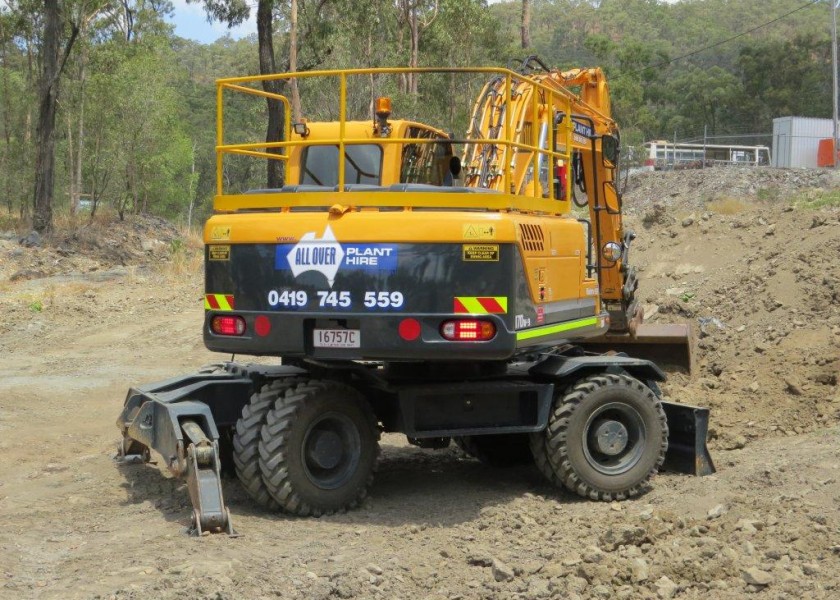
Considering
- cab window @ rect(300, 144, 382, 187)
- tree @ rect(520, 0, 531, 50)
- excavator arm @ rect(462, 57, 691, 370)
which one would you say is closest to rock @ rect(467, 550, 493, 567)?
excavator arm @ rect(462, 57, 691, 370)

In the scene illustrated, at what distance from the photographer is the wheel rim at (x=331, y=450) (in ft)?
24.6

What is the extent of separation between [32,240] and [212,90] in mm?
45141

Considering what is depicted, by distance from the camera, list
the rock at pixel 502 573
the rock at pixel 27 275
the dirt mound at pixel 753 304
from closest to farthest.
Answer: the rock at pixel 502 573, the dirt mound at pixel 753 304, the rock at pixel 27 275

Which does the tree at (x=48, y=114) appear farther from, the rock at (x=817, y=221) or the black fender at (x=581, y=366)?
the black fender at (x=581, y=366)

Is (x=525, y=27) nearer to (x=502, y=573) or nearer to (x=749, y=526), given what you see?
(x=749, y=526)

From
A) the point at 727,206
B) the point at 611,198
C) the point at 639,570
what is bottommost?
the point at 639,570

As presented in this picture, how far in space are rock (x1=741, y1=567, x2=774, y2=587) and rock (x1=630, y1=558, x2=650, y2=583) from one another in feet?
1.61

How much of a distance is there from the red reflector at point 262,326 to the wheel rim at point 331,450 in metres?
0.71

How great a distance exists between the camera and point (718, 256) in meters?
19.1

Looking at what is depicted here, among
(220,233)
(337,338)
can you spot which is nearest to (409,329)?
(337,338)

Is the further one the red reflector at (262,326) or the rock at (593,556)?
the red reflector at (262,326)

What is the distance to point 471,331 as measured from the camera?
696 cm

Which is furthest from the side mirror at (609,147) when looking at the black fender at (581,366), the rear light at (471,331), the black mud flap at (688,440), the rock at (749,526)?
the rock at (749,526)

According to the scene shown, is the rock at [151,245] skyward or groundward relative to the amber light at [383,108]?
groundward
